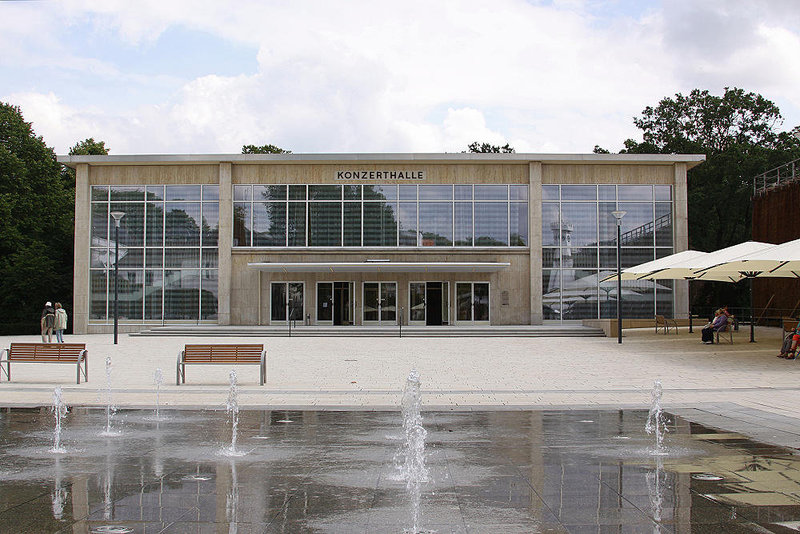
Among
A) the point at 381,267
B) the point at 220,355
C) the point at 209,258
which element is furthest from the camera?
the point at 209,258

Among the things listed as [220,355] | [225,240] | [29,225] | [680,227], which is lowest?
[220,355]

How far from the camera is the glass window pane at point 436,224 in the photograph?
38.0 meters

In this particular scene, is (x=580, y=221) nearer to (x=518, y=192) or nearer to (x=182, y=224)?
(x=518, y=192)

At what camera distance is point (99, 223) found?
38125 mm

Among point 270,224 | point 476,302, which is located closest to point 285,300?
point 270,224

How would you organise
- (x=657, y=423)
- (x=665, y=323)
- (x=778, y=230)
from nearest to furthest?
(x=657, y=423) < (x=665, y=323) < (x=778, y=230)

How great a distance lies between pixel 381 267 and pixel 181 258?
33.3 ft

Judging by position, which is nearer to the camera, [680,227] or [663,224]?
[680,227]

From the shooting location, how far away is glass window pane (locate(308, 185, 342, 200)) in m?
38.2

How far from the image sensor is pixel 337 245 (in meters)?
38.0

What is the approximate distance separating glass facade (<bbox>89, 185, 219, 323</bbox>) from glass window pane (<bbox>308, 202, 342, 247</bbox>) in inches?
92.2

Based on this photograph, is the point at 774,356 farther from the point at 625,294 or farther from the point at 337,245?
the point at 337,245

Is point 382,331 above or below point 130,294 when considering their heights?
below

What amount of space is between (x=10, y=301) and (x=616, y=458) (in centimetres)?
4684
